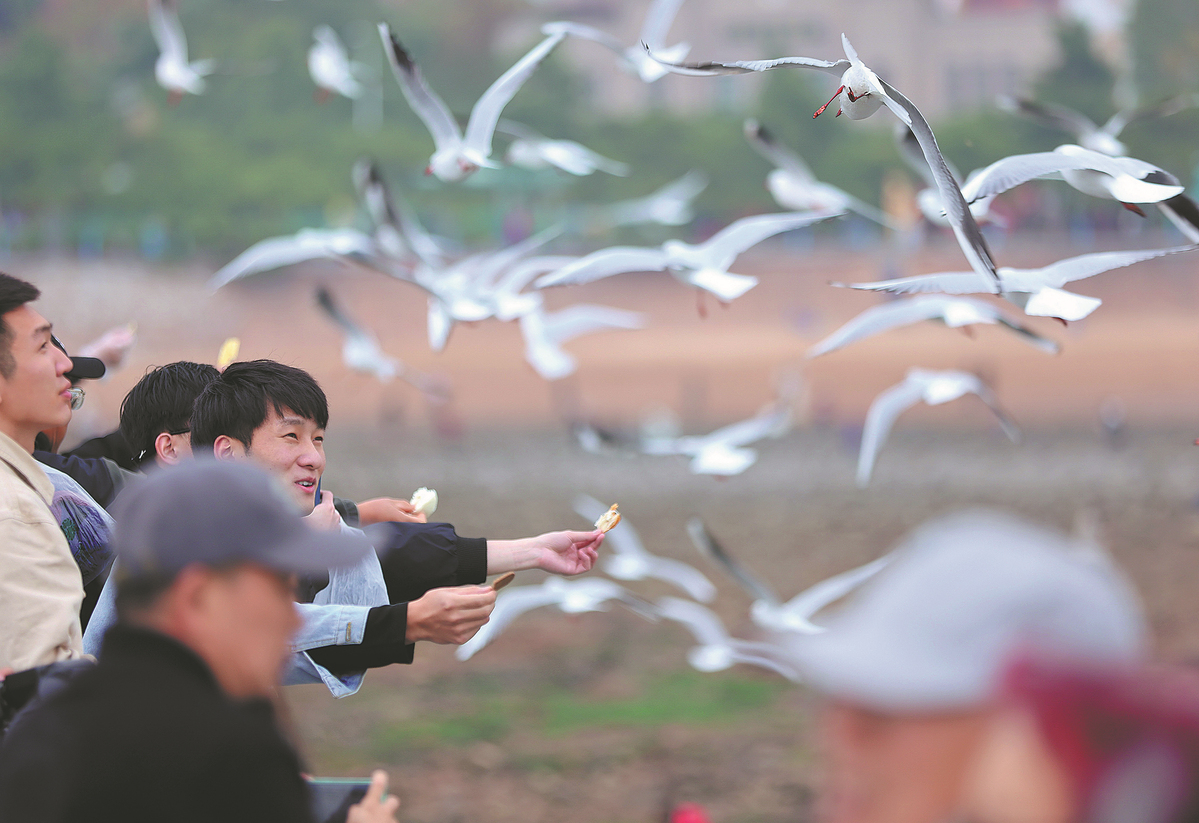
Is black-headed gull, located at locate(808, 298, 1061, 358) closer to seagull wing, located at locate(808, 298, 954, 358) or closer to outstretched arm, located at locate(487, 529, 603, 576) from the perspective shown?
seagull wing, located at locate(808, 298, 954, 358)

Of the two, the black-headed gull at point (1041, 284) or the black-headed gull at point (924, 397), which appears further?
the black-headed gull at point (924, 397)

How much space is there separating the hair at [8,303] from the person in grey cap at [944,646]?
1.84 meters

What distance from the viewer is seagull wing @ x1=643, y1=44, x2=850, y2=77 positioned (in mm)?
2814

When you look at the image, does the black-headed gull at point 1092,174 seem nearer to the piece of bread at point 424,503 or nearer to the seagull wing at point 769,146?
the piece of bread at point 424,503

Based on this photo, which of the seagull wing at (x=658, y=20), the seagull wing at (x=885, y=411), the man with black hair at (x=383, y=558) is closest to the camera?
the man with black hair at (x=383, y=558)

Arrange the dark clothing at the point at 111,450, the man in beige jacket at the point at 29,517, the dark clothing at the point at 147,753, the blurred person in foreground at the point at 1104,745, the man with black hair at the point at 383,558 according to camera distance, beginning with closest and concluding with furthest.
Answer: the blurred person in foreground at the point at 1104,745, the dark clothing at the point at 147,753, the man in beige jacket at the point at 29,517, the man with black hair at the point at 383,558, the dark clothing at the point at 111,450

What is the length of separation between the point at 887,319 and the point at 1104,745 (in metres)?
2.99

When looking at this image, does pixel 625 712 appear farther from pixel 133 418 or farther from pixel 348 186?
pixel 348 186

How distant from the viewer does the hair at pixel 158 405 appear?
9.18ft

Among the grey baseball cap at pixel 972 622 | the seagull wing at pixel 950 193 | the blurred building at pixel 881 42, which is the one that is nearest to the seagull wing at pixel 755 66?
the seagull wing at pixel 950 193

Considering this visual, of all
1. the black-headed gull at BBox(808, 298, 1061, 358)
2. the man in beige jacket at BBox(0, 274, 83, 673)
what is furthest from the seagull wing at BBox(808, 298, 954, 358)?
the man in beige jacket at BBox(0, 274, 83, 673)

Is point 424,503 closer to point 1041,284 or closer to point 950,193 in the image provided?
point 950,193

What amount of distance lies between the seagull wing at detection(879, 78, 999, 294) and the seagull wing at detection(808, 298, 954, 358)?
82cm

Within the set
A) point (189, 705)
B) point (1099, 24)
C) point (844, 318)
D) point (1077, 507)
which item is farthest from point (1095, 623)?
point (1099, 24)
